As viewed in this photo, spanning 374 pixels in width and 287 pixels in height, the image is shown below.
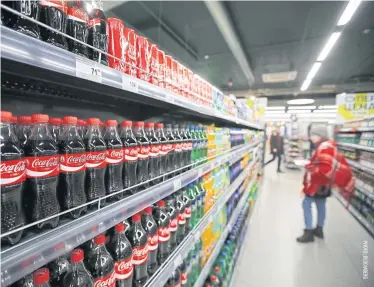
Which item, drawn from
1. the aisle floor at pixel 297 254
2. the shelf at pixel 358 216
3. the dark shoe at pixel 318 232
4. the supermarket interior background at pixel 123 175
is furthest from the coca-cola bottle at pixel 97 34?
the shelf at pixel 358 216

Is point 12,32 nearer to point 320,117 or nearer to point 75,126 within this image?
point 75,126

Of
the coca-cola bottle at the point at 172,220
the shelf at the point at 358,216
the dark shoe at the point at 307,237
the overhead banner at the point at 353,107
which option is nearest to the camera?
the coca-cola bottle at the point at 172,220

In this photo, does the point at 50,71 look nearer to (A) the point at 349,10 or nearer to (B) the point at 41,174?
(B) the point at 41,174

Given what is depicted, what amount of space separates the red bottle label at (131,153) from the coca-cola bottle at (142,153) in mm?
38

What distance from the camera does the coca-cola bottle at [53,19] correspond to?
2.00ft

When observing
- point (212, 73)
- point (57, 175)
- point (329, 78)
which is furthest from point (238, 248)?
point (329, 78)

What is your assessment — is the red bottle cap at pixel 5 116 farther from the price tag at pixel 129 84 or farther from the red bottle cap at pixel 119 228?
the red bottle cap at pixel 119 228

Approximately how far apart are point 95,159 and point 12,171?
26 centimetres

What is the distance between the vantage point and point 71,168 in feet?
2.24

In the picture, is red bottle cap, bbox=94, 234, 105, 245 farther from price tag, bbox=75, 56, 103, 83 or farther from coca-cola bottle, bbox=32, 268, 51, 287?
price tag, bbox=75, 56, 103, 83

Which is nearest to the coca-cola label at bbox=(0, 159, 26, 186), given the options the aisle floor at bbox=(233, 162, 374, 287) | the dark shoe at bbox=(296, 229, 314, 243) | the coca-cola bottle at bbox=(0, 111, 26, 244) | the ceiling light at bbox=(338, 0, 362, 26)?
the coca-cola bottle at bbox=(0, 111, 26, 244)

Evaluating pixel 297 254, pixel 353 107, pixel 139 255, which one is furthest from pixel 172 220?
pixel 353 107

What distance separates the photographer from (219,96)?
222 centimetres

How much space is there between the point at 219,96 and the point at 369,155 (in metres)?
3.91
